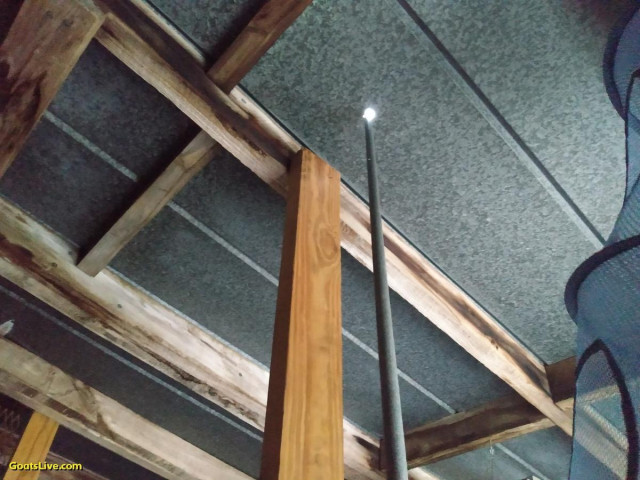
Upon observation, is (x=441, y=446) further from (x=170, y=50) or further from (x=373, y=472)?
(x=170, y=50)

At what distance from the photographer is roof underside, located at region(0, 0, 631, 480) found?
1.38 metres

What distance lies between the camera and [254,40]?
1317 millimetres

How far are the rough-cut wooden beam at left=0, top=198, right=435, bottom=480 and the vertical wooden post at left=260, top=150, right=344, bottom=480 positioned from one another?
0.95 m

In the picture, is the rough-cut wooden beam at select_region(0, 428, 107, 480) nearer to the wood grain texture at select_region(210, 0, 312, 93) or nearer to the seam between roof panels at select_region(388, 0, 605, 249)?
the wood grain texture at select_region(210, 0, 312, 93)

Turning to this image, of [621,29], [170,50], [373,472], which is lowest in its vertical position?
[621,29]

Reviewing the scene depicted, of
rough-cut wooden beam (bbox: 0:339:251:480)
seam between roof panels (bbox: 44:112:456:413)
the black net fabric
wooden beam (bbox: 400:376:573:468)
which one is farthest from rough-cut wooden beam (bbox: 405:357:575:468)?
the black net fabric

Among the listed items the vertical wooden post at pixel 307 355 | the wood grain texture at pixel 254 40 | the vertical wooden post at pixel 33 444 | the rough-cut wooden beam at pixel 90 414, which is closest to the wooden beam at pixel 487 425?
the rough-cut wooden beam at pixel 90 414

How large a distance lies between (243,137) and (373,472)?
1.92m

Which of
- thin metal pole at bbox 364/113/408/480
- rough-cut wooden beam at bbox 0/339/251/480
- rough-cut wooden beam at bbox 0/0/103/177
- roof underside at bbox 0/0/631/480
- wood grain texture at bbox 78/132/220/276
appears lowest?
thin metal pole at bbox 364/113/408/480

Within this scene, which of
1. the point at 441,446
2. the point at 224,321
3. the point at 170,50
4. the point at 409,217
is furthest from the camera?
the point at 441,446

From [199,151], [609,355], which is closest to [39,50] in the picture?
[199,151]

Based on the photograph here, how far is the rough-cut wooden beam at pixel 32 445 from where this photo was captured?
2.45 m

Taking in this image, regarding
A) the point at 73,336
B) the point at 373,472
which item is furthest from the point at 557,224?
the point at 73,336

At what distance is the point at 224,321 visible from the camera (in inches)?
84.4
